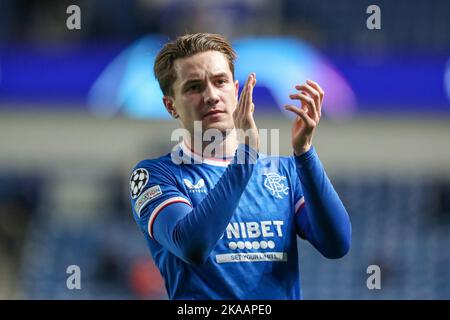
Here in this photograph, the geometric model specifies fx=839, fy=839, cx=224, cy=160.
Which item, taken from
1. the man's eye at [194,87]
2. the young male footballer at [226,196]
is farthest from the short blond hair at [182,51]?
the man's eye at [194,87]

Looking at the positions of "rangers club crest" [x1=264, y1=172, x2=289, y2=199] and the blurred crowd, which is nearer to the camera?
"rangers club crest" [x1=264, y1=172, x2=289, y2=199]

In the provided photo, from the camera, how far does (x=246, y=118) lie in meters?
2.97

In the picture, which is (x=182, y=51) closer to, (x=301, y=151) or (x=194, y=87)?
(x=194, y=87)

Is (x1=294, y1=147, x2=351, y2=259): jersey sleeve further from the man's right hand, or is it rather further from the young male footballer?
the man's right hand

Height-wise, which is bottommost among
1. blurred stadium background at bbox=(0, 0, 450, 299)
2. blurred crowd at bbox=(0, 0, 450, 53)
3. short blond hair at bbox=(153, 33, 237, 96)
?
blurred stadium background at bbox=(0, 0, 450, 299)

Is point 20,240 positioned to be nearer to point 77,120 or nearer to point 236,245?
point 77,120

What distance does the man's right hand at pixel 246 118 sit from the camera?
2.96m

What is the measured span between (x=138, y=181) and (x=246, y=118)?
607 mm

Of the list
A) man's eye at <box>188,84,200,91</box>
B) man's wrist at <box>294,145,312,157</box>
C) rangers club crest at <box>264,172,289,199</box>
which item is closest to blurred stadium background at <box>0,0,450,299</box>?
rangers club crest at <box>264,172,289,199</box>

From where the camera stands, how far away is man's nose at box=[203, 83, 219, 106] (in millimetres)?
3166

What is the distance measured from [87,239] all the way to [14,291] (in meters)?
1.31

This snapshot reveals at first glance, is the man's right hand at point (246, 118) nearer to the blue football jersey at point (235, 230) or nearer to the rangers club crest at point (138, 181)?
the blue football jersey at point (235, 230)

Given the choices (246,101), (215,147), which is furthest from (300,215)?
(246,101)
